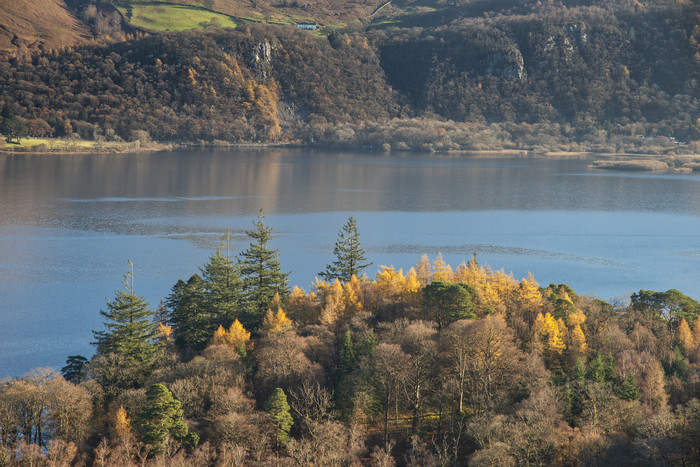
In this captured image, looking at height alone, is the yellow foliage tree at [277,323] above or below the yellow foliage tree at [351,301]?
below

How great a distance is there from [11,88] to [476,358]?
18737 cm

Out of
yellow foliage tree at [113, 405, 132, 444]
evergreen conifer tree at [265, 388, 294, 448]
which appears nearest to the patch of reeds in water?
evergreen conifer tree at [265, 388, 294, 448]

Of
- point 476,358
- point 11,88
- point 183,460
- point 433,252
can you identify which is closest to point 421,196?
point 433,252

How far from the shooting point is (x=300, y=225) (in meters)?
86.9

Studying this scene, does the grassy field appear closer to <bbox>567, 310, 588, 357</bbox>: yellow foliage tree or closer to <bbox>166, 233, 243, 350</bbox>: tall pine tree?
<bbox>166, 233, 243, 350</bbox>: tall pine tree

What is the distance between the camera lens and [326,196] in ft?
367

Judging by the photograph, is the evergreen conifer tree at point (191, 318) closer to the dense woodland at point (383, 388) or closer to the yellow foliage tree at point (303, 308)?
the dense woodland at point (383, 388)

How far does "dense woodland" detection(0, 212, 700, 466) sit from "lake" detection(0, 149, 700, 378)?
10.6 m

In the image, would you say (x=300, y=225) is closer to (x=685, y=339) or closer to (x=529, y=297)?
(x=529, y=297)

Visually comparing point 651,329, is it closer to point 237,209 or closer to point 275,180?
point 237,209

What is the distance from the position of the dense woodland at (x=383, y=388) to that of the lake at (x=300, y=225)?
34.8 feet

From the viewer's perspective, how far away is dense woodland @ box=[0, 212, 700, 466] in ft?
100

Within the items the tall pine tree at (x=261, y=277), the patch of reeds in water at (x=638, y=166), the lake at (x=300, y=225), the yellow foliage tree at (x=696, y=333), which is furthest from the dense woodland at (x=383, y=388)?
the patch of reeds in water at (x=638, y=166)

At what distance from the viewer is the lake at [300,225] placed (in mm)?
60031
